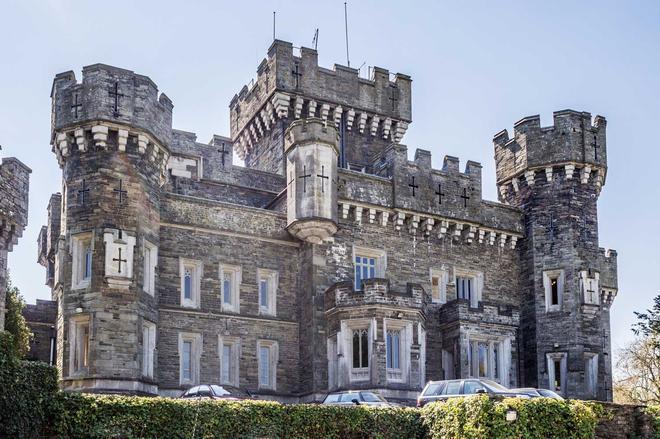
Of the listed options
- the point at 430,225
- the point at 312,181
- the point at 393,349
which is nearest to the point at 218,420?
the point at 393,349

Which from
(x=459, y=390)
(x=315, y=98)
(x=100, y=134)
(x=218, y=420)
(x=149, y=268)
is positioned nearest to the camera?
(x=218, y=420)

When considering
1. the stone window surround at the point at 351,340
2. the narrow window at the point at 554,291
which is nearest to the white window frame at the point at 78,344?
the stone window surround at the point at 351,340

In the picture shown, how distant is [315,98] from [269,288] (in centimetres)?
1045

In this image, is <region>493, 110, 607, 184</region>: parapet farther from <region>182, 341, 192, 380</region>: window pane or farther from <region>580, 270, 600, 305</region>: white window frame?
<region>182, 341, 192, 380</region>: window pane

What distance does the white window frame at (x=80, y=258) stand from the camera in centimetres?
3456

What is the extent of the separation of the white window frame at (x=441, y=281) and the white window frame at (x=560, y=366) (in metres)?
5.12

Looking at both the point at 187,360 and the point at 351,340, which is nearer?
the point at 187,360

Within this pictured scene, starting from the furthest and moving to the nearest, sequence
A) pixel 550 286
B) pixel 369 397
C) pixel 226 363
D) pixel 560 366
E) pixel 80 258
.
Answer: pixel 550 286 → pixel 560 366 → pixel 226 363 → pixel 80 258 → pixel 369 397

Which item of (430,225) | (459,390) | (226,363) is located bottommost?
(459,390)

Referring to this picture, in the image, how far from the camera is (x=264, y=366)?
38312 mm

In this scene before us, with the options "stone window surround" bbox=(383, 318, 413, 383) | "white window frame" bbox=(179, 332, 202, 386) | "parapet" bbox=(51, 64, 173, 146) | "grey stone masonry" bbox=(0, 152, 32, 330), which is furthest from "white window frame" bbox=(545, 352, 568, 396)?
"grey stone masonry" bbox=(0, 152, 32, 330)

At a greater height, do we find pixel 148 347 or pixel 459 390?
pixel 148 347

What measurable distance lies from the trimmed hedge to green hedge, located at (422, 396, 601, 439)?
1.21 meters

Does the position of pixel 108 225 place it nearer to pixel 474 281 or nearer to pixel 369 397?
pixel 369 397
